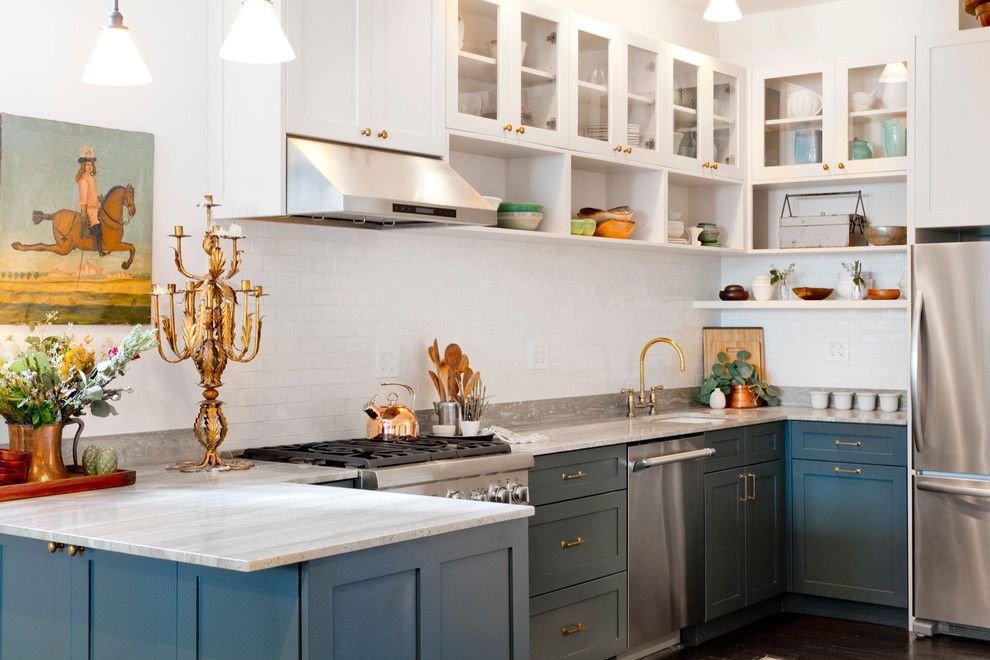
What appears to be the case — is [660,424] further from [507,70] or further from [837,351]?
[507,70]

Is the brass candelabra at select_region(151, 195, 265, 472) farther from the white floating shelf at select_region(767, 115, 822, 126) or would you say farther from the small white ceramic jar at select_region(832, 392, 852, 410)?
the small white ceramic jar at select_region(832, 392, 852, 410)

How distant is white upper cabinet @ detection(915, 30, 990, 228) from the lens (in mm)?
5113

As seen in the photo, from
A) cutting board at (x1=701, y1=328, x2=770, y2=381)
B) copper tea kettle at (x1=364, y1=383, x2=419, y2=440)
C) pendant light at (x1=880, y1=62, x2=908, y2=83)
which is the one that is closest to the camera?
Result: copper tea kettle at (x1=364, y1=383, x2=419, y2=440)

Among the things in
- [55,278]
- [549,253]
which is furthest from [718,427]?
[55,278]

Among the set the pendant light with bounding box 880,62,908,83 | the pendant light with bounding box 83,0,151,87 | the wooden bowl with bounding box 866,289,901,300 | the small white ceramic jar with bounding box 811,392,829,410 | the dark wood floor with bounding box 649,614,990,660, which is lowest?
the dark wood floor with bounding box 649,614,990,660

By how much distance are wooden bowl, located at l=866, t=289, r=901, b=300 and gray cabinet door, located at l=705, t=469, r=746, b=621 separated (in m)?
1.25

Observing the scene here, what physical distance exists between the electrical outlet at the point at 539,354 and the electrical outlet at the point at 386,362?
87cm

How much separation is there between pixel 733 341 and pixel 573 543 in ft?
8.05

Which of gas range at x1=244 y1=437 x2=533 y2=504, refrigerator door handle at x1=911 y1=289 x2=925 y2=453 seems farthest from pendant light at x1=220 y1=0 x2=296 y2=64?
refrigerator door handle at x1=911 y1=289 x2=925 y2=453

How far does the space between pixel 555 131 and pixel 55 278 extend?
2.16 metres

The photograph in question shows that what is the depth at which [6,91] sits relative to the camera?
3.33 metres

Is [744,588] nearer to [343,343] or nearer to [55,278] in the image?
[343,343]

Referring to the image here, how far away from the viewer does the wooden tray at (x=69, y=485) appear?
296 cm

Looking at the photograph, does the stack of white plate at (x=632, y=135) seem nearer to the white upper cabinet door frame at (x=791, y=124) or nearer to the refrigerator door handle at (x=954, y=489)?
the white upper cabinet door frame at (x=791, y=124)
